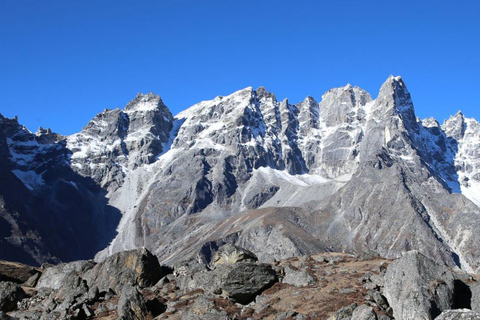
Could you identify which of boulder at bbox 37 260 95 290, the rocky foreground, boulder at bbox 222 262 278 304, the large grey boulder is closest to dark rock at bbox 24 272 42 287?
the rocky foreground

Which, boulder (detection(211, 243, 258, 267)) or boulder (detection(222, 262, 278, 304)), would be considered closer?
boulder (detection(222, 262, 278, 304))

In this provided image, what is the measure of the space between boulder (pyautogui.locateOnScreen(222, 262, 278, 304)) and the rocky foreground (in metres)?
0.08

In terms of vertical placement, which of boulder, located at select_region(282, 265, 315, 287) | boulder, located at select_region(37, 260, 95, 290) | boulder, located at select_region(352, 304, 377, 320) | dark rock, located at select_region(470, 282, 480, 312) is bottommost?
dark rock, located at select_region(470, 282, 480, 312)

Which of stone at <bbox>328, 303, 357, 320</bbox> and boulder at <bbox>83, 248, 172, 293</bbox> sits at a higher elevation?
boulder at <bbox>83, 248, 172, 293</bbox>

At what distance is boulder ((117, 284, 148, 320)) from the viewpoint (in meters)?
34.2

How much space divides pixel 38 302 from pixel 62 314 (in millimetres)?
8376

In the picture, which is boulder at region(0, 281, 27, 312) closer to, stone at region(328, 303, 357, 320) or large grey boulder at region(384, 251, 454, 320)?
stone at region(328, 303, 357, 320)

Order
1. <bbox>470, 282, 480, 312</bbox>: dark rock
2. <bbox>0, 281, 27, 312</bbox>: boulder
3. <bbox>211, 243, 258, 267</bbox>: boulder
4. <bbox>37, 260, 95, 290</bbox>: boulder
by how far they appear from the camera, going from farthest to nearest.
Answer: <bbox>37, 260, 95, 290</bbox>: boulder, <bbox>211, 243, 258, 267</bbox>: boulder, <bbox>0, 281, 27, 312</bbox>: boulder, <bbox>470, 282, 480, 312</bbox>: dark rock

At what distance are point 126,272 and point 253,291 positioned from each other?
16.8 m

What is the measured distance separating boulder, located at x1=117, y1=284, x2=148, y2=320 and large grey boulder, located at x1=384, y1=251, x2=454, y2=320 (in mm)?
18554

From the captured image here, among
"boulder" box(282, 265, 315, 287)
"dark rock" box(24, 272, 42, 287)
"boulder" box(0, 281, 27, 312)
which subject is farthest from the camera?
"dark rock" box(24, 272, 42, 287)

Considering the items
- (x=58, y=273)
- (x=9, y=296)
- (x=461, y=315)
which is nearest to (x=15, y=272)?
(x=58, y=273)

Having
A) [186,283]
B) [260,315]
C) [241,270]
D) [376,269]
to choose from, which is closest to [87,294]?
[186,283]

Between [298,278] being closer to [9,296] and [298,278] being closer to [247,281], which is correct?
[247,281]
